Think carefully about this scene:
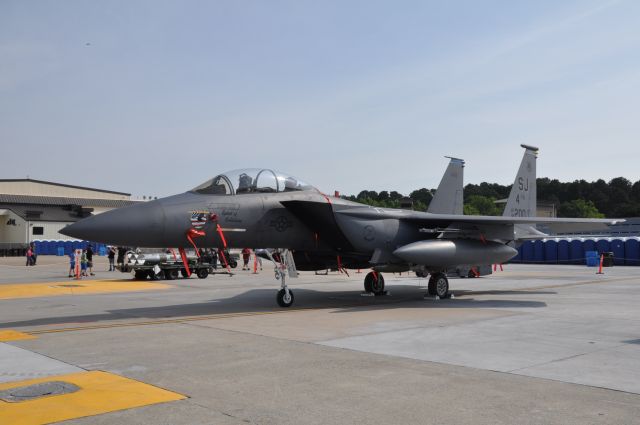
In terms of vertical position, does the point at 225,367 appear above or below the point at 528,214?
below

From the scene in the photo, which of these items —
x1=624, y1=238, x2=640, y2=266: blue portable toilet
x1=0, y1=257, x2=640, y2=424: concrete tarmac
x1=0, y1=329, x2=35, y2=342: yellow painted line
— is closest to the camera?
x1=0, y1=257, x2=640, y2=424: concrete tarmac

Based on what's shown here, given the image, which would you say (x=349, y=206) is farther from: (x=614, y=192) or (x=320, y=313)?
(x=614, y=192)

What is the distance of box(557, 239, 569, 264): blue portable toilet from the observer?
117 feet

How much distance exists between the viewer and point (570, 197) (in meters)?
126

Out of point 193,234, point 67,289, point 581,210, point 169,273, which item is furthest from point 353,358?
point 581,210

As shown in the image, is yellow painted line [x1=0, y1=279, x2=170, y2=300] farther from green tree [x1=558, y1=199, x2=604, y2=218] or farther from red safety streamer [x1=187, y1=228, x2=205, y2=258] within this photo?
green tree [x1=558, y1=199, x2=604, y2=218]

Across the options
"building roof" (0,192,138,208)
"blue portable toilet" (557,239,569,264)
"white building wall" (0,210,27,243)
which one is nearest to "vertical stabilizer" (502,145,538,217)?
"blue portable toilet" (557,239,569,264)

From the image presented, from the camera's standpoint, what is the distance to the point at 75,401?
5.10 metres

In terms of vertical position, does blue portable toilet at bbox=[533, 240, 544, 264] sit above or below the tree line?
below

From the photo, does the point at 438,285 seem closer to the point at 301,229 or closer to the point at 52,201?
the point at 301,229

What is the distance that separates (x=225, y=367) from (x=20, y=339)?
13.3 feet

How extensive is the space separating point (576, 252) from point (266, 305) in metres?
27.9

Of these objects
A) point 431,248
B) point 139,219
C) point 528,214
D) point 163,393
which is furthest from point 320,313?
point 528,214

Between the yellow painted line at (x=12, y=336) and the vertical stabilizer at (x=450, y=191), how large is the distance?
1375cm
